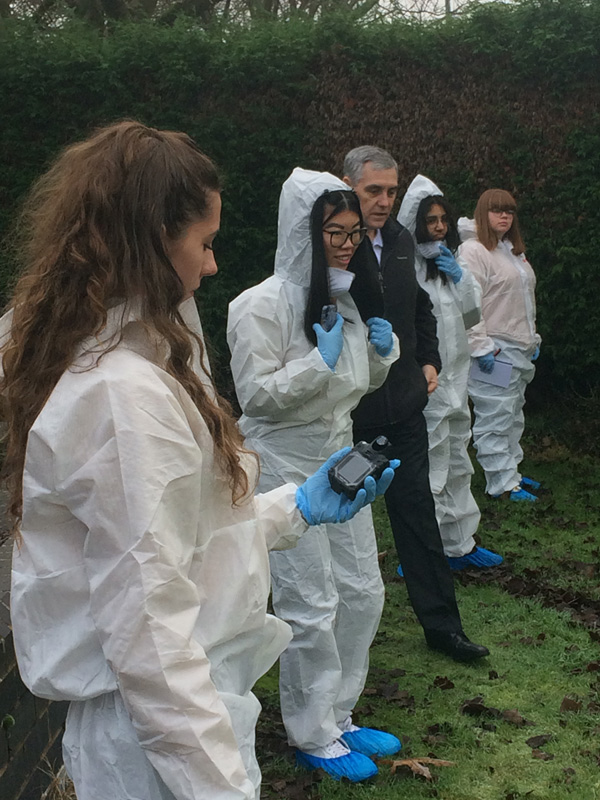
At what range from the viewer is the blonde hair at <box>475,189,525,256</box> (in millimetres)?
7552

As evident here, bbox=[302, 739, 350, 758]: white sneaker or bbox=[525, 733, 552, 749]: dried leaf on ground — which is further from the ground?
bbox=[302, 739, 350, 758]: white sneaker

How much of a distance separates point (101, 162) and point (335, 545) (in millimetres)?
2208

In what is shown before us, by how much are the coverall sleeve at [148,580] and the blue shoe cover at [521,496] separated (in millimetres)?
6309

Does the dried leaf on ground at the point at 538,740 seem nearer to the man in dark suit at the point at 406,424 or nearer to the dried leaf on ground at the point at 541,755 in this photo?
the dried leaf on ground at the point at 541,755

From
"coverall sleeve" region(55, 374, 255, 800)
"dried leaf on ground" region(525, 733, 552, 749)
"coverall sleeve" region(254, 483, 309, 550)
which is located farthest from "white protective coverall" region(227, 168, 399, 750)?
"coverall sleeve" region(55, 374, 255, 800)

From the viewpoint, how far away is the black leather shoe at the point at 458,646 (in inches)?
186

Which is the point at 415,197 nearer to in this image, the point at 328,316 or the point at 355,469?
the point at 328,316

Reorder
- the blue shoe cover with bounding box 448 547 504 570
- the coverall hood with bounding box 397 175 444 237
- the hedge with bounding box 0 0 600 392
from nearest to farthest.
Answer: the coverall hood with bounding box 397 175 444 237 < the blue shoe cover with bounding box 448 547 504 570 < the hedge with bounding box 0 0 600 392

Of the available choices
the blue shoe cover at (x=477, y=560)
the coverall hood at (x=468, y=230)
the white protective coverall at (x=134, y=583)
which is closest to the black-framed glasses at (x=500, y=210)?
the coverall hood at (x=468, y=230)

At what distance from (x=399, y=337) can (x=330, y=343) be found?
43.7 inches

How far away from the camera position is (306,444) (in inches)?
148

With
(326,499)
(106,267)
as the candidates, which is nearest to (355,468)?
(326,499)

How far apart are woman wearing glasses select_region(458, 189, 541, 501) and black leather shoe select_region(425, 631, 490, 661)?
312 centimetres

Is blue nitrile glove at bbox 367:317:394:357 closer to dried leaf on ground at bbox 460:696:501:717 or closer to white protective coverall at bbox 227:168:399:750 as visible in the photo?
white protective coverall at bbox 227:168:399:750
